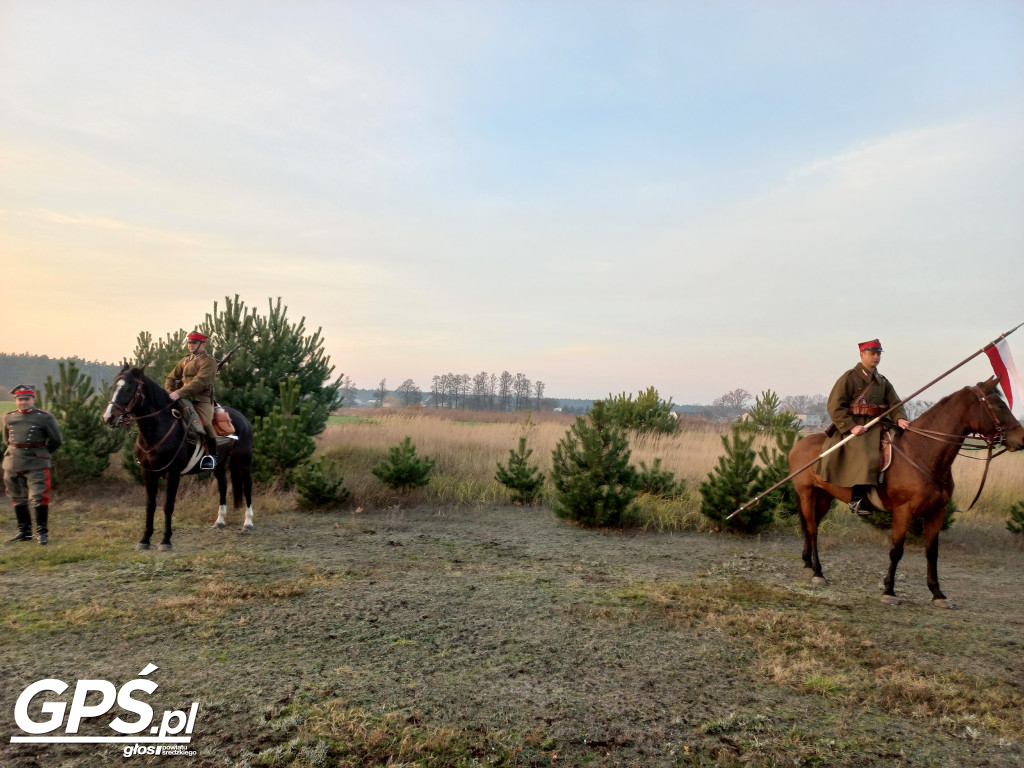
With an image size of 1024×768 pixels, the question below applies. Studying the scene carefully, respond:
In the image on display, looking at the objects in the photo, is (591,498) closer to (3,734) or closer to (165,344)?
(3,734)

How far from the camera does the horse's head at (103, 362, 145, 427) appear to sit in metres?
7.07

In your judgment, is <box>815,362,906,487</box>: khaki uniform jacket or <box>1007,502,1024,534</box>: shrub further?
<box>1007,502,1024,534</box>: shrub

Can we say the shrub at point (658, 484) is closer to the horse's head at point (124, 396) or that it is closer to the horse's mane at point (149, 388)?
the horse's mane at point (149, 388)

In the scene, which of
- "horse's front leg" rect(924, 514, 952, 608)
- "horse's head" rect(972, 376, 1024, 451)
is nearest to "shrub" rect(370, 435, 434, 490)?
"horse's front leg" rect(924, 514, 952, 608)

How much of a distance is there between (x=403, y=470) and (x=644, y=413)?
8.60 meters

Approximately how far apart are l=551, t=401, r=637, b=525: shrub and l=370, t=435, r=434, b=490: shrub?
3.04m

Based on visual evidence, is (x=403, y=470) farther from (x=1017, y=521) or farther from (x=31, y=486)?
(x=1017, y=521)

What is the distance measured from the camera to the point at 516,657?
170 inches

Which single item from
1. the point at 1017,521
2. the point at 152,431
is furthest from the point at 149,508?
the point at 1017,521

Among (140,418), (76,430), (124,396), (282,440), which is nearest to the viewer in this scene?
(124,396)

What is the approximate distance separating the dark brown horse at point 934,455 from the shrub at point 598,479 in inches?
172

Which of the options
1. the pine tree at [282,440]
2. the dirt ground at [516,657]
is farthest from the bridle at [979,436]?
the pine tree at [282,440]

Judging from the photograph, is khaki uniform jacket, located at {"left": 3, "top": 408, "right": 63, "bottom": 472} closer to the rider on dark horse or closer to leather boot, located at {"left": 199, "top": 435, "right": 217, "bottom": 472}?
leather boot, located at {"left": 199, "top": 435, "right": 217, "bottom": 472}

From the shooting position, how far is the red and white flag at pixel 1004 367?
5.76 meters
